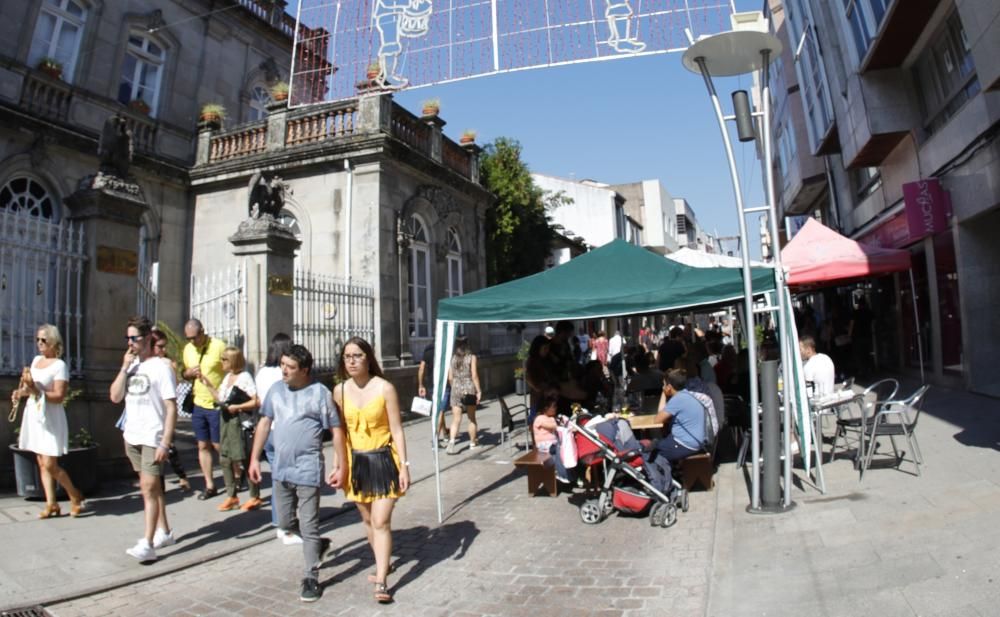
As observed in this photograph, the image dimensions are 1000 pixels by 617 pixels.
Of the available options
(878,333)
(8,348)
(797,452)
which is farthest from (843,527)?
(878,333)

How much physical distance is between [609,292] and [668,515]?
7.90 ft

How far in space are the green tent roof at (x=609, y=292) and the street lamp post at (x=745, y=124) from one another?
34 centimetres

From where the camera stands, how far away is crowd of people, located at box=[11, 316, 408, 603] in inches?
168

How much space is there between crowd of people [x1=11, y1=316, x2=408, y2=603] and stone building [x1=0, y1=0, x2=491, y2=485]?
6.25ft

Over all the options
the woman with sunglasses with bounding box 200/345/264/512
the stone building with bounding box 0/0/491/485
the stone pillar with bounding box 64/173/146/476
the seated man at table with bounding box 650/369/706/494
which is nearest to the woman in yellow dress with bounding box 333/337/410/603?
the woman with sunglasses with bounding box 200/345/264/512

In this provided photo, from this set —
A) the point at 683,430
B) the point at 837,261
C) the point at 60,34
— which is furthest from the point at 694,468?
the point at 60,34

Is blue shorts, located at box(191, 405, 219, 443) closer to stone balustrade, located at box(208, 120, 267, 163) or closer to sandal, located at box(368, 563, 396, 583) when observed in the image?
sandal, located at box(368, 563, 396, 583)

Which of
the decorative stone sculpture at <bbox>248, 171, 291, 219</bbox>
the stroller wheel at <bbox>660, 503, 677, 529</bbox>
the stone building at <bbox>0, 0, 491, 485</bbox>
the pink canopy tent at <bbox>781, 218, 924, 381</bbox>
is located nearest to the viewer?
the stroller wheel at <bbox>660, 503, 677, 529</bbox>

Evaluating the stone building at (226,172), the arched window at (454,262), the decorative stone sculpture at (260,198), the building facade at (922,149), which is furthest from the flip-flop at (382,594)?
the arched window at (454,262)

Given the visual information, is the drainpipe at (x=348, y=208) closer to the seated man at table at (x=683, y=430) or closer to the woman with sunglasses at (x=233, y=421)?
the woman with sunglasses at (x=233, y=421)

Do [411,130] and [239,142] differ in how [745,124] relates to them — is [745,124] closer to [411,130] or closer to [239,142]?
[411,130]

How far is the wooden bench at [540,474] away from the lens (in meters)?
6.52

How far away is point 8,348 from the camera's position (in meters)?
6.75

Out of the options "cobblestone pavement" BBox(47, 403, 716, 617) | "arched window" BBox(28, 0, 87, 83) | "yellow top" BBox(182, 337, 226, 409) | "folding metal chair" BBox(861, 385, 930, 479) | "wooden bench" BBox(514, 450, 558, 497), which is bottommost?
"cobblestone pavement" BBox(47, 403, 716, 617)
